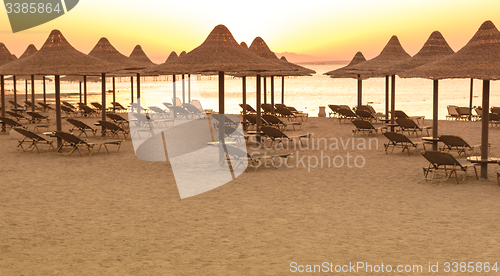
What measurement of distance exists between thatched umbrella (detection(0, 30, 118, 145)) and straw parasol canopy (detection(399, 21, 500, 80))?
6853mm

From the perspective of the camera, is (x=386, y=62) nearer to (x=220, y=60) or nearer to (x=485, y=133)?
(x=220, y=60)

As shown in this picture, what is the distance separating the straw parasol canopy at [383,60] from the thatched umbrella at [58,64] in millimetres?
6691

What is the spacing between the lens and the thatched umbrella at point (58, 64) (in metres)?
11.2

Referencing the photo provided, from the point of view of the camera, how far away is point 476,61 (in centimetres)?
803

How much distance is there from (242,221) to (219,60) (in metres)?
4.48

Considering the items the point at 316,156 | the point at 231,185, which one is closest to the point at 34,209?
the point at 231,185

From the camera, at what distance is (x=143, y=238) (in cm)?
509

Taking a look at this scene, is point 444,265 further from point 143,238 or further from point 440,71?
point 440,71

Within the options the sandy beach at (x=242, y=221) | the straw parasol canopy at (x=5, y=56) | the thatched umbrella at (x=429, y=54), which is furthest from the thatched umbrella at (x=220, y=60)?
the straw parasol canopy at (x=5, y=56)

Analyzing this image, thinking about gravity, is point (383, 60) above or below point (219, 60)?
above

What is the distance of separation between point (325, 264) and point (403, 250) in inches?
31.8

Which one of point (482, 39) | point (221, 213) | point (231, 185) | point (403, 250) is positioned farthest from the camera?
point (482, 39)

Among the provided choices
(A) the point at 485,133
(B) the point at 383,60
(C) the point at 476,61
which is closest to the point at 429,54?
(B) the point at 383,60

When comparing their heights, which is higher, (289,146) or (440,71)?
(440,71)
